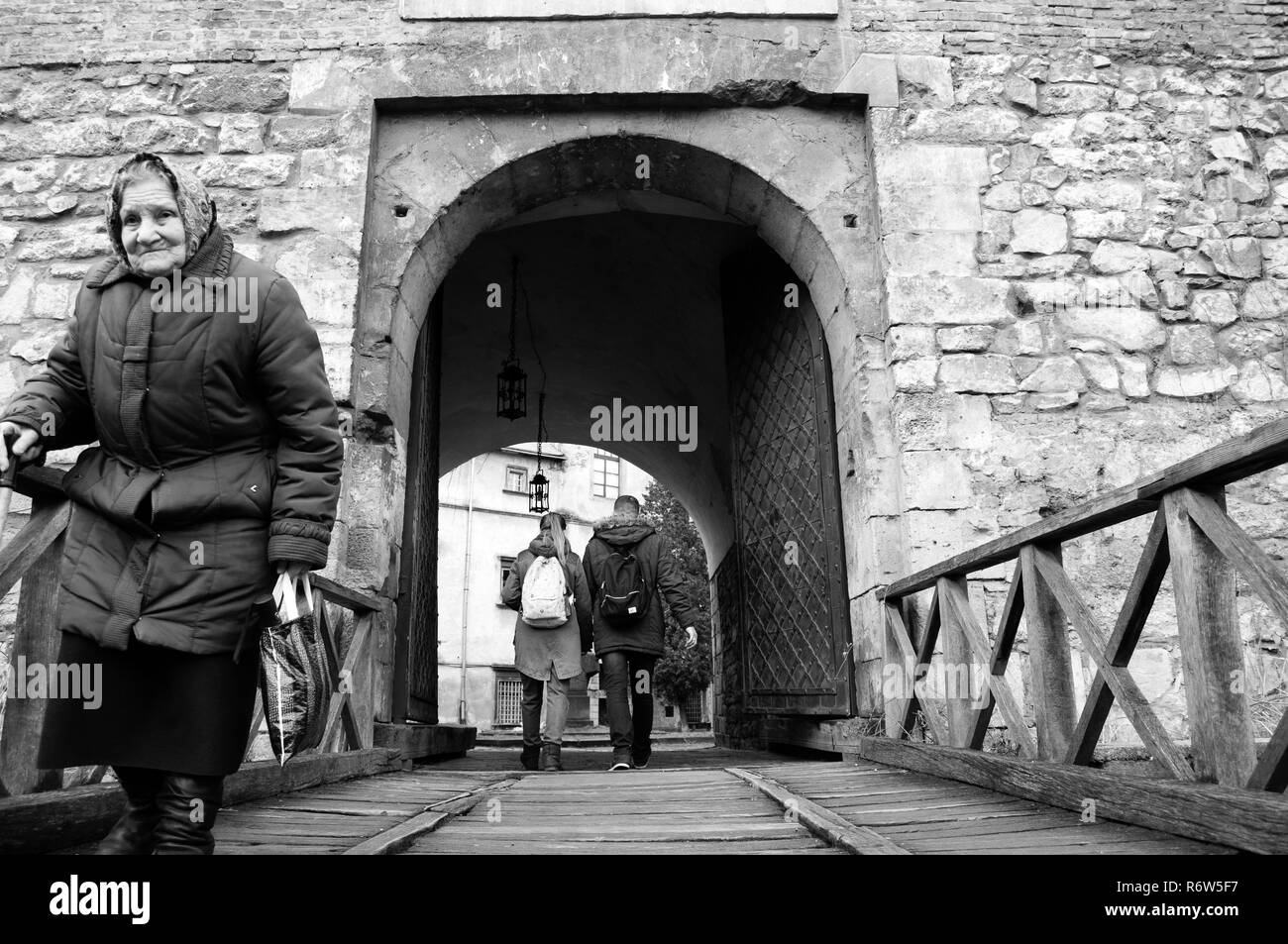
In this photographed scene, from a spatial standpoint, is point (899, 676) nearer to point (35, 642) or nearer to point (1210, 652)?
point (1210, 652)

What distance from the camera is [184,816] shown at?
5.85 feet

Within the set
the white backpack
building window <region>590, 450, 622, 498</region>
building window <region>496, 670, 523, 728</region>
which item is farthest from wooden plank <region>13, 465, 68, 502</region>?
building window <region>590, 450, 622, 498</region>

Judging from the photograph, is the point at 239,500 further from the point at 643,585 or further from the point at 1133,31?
the point at 1133,31

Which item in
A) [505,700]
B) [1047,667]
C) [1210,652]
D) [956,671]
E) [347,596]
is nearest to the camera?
[1210,652]

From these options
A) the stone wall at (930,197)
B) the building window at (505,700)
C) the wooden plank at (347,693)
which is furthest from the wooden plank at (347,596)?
the building window at (505,700)

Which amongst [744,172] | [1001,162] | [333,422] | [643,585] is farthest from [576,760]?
[333,422]

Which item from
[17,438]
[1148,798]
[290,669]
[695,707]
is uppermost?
[17,438]

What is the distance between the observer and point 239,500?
1.89 meters

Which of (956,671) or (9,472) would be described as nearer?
(9,472)

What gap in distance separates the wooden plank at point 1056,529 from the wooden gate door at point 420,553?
98.2 inches

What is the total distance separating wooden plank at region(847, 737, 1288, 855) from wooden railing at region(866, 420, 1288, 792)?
0.07 meters

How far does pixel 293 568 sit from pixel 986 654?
2.32 m

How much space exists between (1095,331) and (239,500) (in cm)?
407

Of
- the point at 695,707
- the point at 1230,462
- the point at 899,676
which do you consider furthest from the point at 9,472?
the point at 695,707
